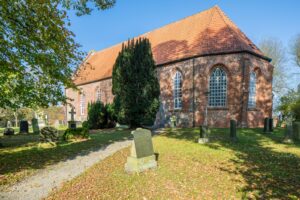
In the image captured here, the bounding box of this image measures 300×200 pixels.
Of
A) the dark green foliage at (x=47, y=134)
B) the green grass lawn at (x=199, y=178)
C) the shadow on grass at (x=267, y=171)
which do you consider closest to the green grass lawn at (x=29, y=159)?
the dark green foliage at (x=47, y=134)

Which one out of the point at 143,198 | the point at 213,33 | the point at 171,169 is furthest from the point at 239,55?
the point at 143,198

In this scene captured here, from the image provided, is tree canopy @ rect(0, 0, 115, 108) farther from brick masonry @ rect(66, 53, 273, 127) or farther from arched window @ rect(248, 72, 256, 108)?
arched window @ rect(248, 72, 256, 108)

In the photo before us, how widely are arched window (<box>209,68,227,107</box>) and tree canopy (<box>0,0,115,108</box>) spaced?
574 inches

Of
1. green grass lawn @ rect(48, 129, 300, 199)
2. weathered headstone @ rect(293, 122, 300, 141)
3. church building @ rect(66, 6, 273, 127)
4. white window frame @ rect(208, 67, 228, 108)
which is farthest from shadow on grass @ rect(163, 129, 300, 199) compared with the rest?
white window frame @ rect(208, 67, 228, 108)

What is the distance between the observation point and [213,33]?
21.0 meters

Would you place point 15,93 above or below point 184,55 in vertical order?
below

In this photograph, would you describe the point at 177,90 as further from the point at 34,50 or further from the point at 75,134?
the point at 34,50

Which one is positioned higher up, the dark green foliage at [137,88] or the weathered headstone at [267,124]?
the dark green foliage at [137,88]

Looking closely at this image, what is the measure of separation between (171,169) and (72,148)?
5909 mm


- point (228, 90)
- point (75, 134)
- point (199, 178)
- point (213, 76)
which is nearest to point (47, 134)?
point (75, 134)

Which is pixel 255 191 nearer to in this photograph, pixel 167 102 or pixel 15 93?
pixel 15 93

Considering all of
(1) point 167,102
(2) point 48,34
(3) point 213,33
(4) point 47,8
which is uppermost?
(3) point 213,33

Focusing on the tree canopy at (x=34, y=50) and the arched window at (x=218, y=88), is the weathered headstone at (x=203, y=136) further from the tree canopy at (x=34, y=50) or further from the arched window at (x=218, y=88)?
the arched window at (x=218, y=88)

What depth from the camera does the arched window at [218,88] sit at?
19750 mm
